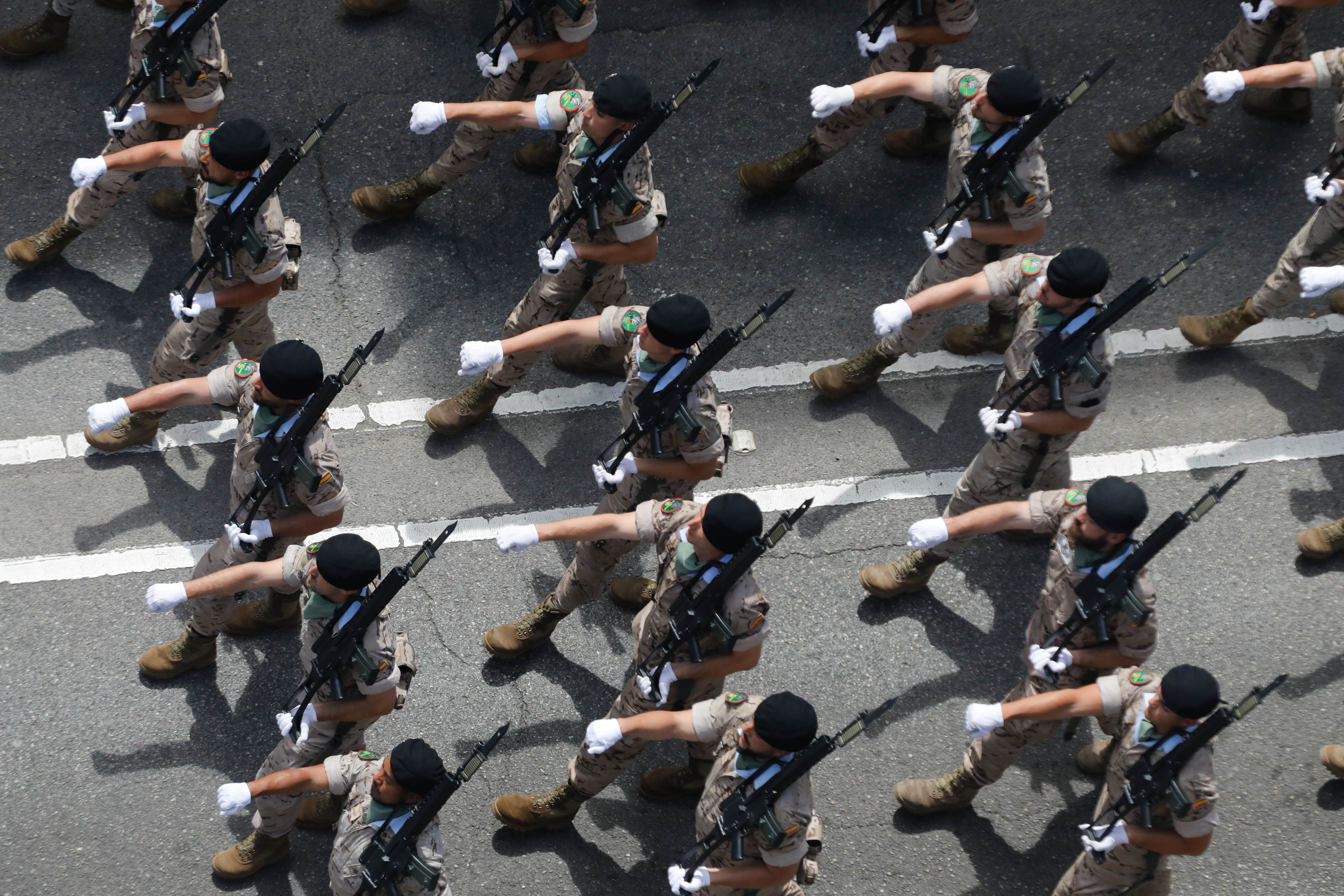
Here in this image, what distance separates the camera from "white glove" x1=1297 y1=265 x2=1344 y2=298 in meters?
8.57

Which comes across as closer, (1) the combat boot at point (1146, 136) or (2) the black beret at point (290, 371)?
(2) the black beret at point (290, 371)

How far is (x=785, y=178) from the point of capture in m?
10.1

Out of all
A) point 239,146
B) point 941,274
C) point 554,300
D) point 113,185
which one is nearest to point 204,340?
point 239,146

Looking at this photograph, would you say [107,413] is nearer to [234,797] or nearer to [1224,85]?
[234,797]

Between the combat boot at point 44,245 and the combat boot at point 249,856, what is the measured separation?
12.9 ft

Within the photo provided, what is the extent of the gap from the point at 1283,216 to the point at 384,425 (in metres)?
5.77

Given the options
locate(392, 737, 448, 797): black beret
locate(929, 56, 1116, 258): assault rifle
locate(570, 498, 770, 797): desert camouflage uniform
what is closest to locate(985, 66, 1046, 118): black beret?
locate(929, 56, 1116, 258): assault rifle

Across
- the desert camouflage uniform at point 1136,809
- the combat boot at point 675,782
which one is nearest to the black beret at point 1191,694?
the desert camouflage uniform at point 1136,809

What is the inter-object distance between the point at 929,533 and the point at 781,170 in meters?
3.24

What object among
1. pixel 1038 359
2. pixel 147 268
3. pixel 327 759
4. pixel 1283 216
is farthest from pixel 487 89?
pixel 1283 216

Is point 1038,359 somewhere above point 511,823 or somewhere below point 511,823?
above

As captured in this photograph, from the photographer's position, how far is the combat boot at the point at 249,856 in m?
7.67

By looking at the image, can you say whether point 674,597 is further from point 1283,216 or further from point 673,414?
point 1283,216

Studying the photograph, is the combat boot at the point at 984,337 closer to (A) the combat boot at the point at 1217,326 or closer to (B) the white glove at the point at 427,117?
(A) the combat boot at the point at 1217,326
